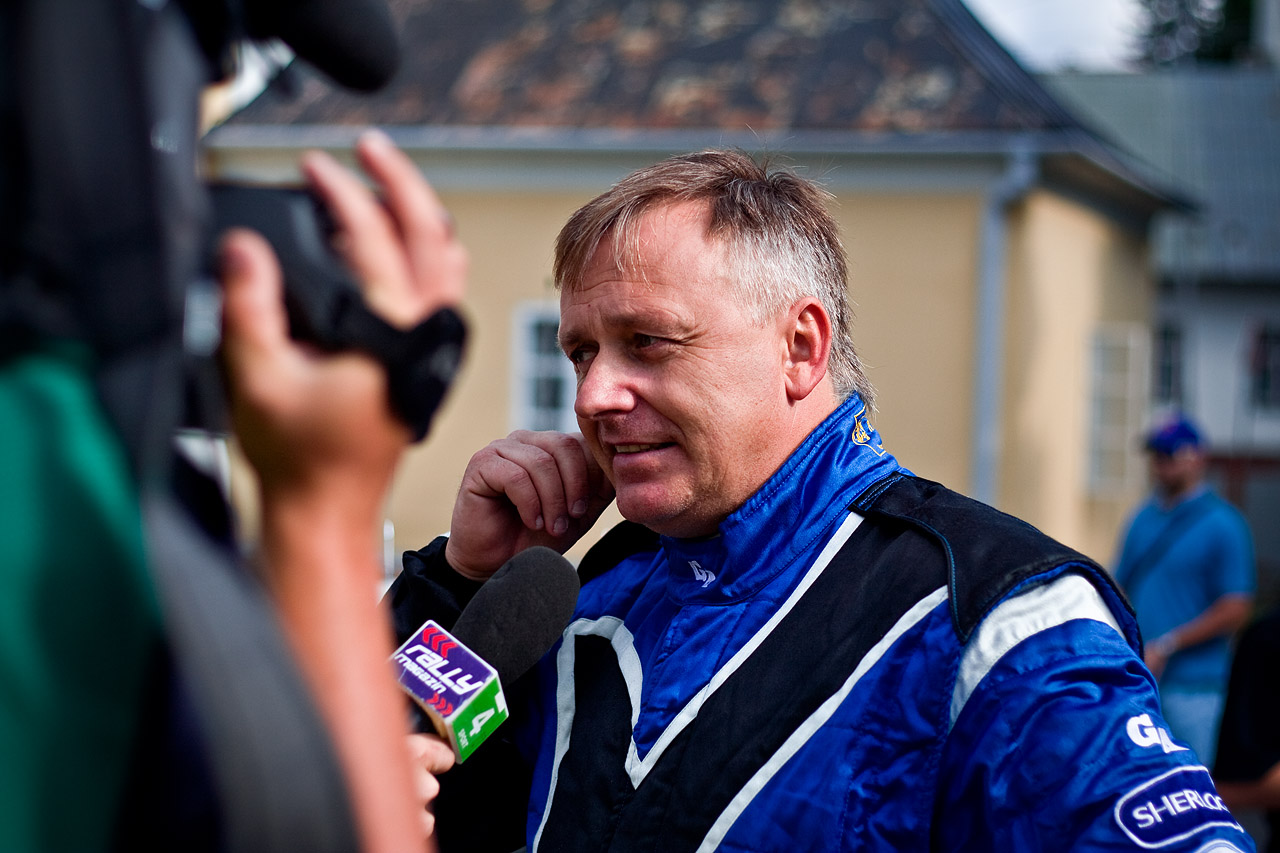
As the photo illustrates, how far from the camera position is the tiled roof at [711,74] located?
1123 centimetres

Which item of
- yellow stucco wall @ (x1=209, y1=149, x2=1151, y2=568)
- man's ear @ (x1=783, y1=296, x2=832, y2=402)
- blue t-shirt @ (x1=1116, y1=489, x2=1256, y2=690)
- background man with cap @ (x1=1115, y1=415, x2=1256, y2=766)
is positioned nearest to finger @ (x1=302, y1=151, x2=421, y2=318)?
man's ear @ (x1=783, y1=296, x2=832, y2=402)

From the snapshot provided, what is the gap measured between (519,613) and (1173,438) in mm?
5577

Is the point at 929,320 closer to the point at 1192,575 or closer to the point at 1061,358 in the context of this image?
the point at 1061,358

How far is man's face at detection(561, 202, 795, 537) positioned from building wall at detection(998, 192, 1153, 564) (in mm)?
9211

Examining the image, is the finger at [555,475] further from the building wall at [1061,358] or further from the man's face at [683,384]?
the building wall at [1061,358]

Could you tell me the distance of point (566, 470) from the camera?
2000mm

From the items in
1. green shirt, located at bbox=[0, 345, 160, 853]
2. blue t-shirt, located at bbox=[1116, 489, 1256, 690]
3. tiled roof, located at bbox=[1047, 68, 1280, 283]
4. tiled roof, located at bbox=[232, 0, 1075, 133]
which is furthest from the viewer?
tiled roof, located at bbox=[1047, 68, 1280, 283]

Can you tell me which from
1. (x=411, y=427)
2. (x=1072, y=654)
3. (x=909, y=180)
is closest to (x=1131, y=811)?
(x=1072, y=654)

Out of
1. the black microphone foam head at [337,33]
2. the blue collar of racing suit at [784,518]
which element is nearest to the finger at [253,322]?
the black microphone foam head at [337,33]

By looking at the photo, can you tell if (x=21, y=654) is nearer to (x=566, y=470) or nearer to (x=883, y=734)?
(x=883, y=734)

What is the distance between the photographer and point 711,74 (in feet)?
38.7

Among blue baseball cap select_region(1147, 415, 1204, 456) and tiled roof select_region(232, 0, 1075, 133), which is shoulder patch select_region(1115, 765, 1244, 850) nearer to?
blue baseball cap select_region(1147, 415, 1204, 456)

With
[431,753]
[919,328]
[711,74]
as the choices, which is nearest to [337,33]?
[431,753]

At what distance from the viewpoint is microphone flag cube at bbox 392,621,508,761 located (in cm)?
144
